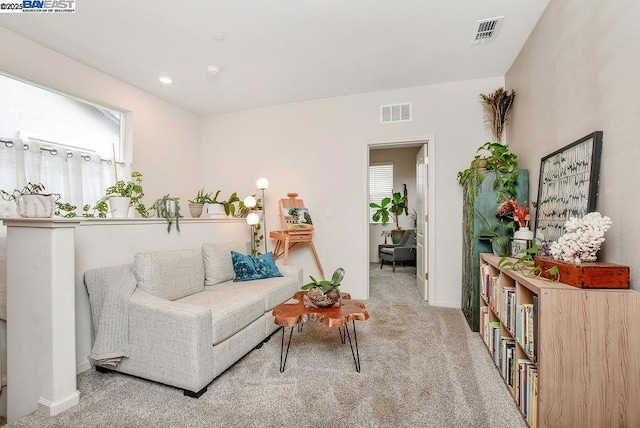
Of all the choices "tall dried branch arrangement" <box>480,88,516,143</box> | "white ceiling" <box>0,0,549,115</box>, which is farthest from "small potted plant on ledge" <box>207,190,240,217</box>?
"tall dried branch arrangement" <box>480,88,516,143</box>

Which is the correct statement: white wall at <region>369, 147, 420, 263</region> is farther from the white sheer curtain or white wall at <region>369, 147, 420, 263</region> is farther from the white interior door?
the white sheer curtain

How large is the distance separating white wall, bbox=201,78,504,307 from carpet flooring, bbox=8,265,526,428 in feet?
4.93

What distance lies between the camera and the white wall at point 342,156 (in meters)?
3.63

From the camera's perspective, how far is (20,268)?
1.79 m

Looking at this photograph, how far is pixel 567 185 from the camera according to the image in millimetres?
1997

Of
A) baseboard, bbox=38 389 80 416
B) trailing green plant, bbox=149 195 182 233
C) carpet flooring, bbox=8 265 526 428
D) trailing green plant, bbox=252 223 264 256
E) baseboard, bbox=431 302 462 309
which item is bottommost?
baseboard, bbox=431 302 462 309

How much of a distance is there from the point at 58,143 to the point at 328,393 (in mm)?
3479

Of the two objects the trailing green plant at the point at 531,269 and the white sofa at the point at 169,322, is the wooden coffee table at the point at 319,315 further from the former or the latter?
the trailing green plant at the point at 531,269

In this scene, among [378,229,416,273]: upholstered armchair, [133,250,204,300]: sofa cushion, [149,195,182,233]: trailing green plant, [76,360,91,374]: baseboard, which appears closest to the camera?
[76,360,91,374]: baseboard

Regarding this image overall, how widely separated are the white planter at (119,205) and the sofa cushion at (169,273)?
55 centimetres

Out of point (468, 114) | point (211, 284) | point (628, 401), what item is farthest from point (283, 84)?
point (628, 401)

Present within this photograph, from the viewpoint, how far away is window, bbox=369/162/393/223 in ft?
22.7

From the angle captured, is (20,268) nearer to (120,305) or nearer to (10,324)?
(10,324)

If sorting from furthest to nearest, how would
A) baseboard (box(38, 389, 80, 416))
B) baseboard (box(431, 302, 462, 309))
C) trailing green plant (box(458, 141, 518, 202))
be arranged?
baseboard (box(431, 302, 462, 309)) < trailing green plant (box(458, 141, 518, 202)) < baseboard (box(38, 389, 80, 416))
